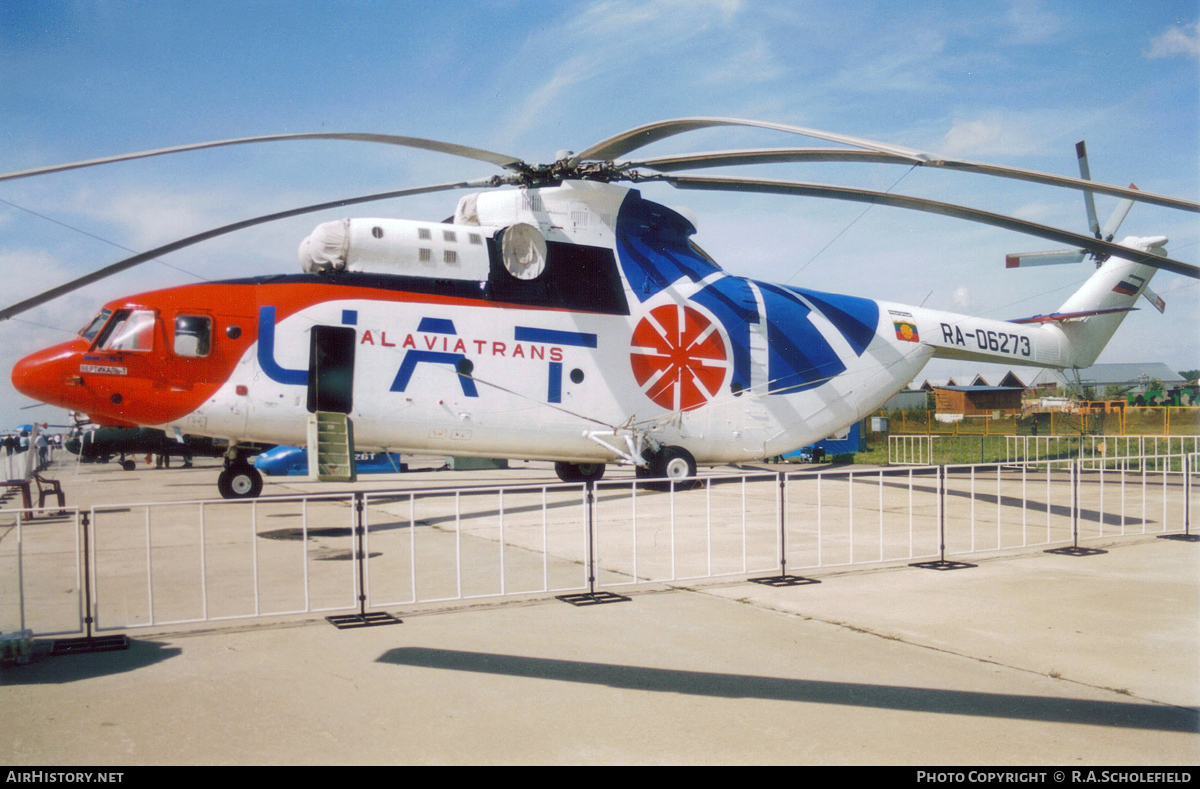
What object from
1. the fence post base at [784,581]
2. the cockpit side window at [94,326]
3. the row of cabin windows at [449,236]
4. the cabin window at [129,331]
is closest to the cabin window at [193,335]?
the cabin window at [129,331]

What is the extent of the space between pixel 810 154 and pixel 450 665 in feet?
17.1

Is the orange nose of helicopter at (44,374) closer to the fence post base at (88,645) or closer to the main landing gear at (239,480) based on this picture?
the main landing gear at (239,480)

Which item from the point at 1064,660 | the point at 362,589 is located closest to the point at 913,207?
the point at 1064,660

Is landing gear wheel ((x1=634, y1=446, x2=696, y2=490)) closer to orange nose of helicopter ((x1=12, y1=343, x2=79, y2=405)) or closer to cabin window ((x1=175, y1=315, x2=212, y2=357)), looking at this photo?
cabin window ((x1=175, y1=315, x2=212, y2=357))

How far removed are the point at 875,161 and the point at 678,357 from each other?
26.4 feet

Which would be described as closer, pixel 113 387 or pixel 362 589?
pixel 362 589

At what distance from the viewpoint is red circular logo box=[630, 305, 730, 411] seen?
1423 centimetres

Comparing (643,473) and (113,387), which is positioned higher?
(113,387)

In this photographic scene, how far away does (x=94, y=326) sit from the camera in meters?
12.1

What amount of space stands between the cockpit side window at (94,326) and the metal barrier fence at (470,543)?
2.90 metres

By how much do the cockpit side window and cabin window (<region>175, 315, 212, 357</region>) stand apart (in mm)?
1113

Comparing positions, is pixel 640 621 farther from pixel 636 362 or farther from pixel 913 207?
pixel 636 362

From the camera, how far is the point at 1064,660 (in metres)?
5.29

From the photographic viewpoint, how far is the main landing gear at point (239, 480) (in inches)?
547
